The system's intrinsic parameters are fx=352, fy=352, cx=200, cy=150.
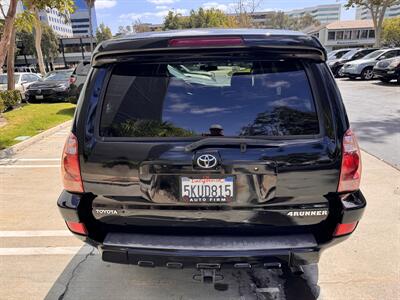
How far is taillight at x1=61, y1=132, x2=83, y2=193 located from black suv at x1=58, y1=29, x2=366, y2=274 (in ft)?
0.04

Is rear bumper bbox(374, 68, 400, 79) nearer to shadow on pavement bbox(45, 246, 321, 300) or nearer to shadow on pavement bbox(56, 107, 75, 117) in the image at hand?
shadow on pavement bbox(56, 107, 75, 117)

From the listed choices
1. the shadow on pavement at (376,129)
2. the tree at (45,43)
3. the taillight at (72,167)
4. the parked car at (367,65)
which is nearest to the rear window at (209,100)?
the taillight at (72,167)

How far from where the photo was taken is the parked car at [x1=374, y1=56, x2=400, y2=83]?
16.9 metres

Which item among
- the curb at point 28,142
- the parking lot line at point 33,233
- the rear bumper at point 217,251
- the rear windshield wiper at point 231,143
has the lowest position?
the curb at point 28,142

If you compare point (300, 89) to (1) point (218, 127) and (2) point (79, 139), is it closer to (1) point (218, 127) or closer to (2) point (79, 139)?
(1) point (218, 127)

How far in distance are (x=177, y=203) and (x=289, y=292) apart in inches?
51.1

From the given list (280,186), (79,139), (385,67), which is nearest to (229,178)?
(280,186)

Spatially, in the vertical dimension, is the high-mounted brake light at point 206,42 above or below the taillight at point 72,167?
above

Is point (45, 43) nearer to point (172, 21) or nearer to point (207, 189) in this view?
point (172, 21)

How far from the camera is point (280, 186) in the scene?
86.0 inches

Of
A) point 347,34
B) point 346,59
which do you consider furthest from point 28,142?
point 347,34

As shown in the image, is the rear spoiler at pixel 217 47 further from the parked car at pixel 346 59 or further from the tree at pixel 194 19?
the tree at pixel 194 19

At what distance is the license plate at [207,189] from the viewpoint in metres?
2.18

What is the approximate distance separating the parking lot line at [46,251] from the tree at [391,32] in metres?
80.3
